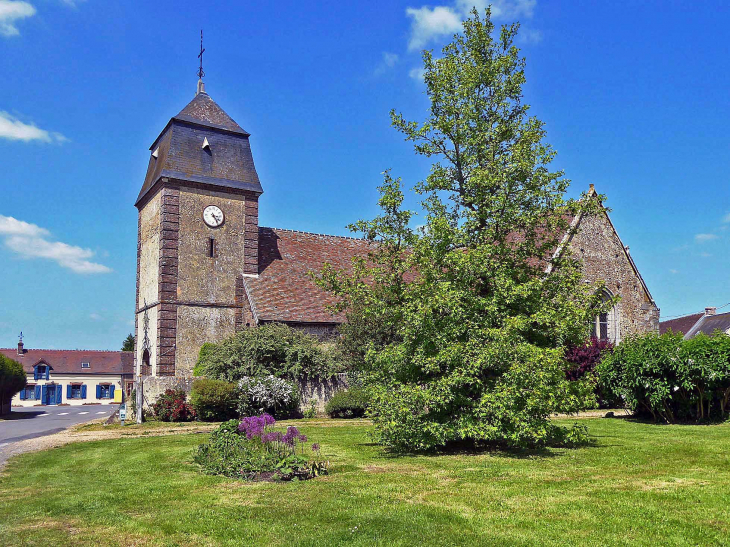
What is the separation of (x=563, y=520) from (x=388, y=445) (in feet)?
21.3

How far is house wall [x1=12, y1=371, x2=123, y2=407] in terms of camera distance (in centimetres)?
5391

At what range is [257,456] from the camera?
955 centimetres

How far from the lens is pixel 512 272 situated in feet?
37.9

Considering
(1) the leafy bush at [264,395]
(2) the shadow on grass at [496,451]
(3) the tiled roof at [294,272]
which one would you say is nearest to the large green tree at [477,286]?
(2) the shadow on grass at [496,451]

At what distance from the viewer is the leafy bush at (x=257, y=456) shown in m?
9.13

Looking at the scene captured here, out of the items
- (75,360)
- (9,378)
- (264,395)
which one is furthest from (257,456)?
(75,360)

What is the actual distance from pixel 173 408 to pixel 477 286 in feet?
46.0

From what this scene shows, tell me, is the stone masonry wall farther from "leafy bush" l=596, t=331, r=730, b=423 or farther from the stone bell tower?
"leafy bush" l=596, t=331, r=730, b=423

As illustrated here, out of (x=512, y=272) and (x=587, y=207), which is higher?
(x=587, y=207)

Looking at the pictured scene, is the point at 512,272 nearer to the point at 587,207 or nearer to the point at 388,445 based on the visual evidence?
the point at 587,207

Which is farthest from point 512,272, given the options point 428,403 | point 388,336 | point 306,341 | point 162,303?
point 162,303

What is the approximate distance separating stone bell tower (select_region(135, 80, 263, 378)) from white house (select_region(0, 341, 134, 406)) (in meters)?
31.2

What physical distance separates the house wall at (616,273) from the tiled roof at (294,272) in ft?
35.0

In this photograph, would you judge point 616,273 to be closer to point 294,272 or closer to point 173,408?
point 294,272
